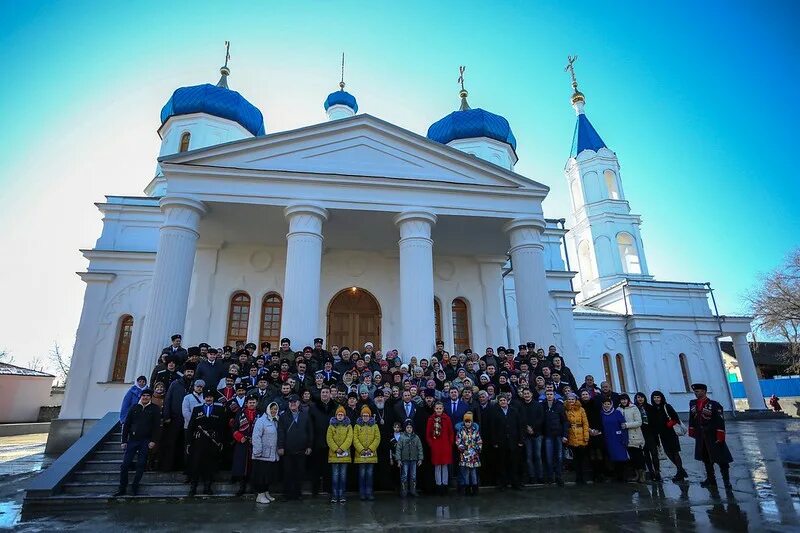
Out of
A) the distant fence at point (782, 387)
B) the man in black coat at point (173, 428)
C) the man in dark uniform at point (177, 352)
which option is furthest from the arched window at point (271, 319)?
the distant fence at point (782, 387)

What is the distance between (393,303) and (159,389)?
9591 mm

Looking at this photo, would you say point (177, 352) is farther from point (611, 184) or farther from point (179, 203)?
point (611, 184)

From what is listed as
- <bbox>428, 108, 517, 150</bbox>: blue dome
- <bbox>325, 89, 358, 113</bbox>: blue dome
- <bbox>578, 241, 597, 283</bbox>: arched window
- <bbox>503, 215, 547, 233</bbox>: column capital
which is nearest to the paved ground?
<bbox>503, 215, 547, 233</bbox>: column capital

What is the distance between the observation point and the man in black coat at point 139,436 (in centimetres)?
706

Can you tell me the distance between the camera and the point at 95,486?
7.39m

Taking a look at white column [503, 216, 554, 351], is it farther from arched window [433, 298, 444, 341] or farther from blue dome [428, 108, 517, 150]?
blue dome [428, 108, 517, 150]

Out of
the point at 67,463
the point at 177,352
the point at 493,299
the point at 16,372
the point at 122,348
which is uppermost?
the point at 493,299

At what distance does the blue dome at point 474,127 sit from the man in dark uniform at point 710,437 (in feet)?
57.6

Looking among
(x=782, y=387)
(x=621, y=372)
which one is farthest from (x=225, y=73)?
(x=782, y=387)

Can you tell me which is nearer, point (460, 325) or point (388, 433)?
point (388, 433)

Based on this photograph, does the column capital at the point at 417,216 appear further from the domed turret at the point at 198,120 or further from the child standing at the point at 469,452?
the domed turret at the point at 198,120

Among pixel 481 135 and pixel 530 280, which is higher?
pixel 481 135

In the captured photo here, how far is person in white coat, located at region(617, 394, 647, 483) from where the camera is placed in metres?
7.93

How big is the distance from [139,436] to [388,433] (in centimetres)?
392
